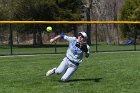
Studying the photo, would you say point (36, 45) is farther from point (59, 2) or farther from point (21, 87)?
point (21, 87)

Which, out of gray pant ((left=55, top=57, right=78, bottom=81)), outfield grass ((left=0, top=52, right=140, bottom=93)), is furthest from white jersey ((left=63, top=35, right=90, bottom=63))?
outfield grass ((left=0, top=52, right=140, bottom=93))

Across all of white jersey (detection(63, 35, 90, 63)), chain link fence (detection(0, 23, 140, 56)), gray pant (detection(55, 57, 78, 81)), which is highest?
white jersey (detection(63, 35, 90, 63))

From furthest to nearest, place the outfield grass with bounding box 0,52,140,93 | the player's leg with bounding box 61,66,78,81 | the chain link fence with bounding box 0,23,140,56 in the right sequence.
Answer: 1. the chain link fence with bounding box 0,23,140,56
2. the player's leg with bounding box 61,66,78,81
3. the outfield grass with bounding box 0,52,140,93

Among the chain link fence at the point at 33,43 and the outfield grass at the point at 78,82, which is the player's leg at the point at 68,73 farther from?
the chain link fence at the point at 33,43

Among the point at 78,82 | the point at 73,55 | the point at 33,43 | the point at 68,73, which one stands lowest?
the point at 33,43

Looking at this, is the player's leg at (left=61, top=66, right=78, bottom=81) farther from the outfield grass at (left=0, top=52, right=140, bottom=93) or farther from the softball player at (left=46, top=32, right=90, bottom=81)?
the outfield grass at (left=0, top=52, right=140, bottom=93)

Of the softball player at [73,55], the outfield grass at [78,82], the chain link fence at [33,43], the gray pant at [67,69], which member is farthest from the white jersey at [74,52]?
the chain link fence at [33,43]


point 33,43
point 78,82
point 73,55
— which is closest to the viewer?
point 78,82

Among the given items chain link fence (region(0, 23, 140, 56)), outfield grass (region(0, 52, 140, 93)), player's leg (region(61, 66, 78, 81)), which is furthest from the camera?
chain link fence (region(0, 23, 140, 56))

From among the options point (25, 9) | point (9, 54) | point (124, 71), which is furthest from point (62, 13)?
point (124, 71)

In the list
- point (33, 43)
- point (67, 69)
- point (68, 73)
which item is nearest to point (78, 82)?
point (68, 73)

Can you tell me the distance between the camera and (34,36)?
31797mm

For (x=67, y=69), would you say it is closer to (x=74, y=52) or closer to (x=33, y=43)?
(x=74, y=52)

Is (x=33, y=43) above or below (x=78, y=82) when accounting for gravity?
below
